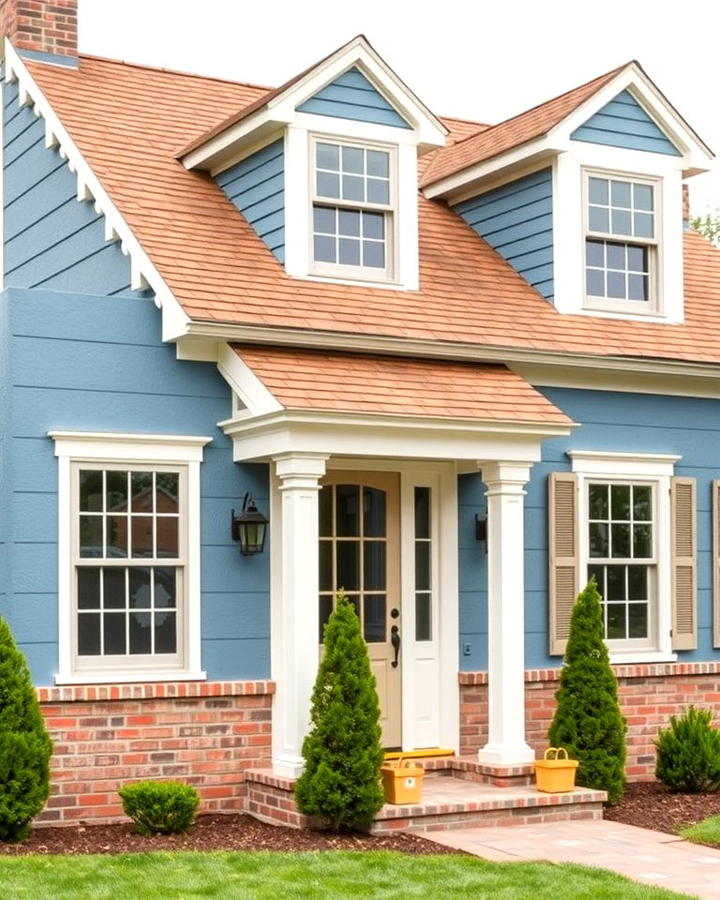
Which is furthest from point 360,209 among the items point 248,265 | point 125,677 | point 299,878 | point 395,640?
point 299,878

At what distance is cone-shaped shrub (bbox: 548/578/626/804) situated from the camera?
12.1 metres

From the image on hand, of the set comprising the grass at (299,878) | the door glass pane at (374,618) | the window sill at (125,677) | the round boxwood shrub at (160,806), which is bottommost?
the grass at (299,878)

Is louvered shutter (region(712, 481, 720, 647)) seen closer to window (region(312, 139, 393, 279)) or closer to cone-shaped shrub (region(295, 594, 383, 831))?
window (region(312, 139, 393, 279))

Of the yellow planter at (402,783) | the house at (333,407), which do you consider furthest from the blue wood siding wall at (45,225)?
the yellow planter at (402,783)

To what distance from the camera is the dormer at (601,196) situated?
13.8m

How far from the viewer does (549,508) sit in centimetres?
1311

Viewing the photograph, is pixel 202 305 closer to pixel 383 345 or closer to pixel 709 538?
pixel 383 345

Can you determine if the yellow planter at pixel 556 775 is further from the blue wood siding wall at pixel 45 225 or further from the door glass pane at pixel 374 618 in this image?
the blue wood siding wall at pixel 45 225

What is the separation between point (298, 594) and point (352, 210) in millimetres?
3706

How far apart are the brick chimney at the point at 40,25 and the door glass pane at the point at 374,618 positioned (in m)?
6.24

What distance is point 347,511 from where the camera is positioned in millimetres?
12555

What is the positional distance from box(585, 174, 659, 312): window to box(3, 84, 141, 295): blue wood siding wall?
4445mm

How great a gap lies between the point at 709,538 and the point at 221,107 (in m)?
6.53

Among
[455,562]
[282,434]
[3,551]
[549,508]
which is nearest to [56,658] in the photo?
[3,551]
